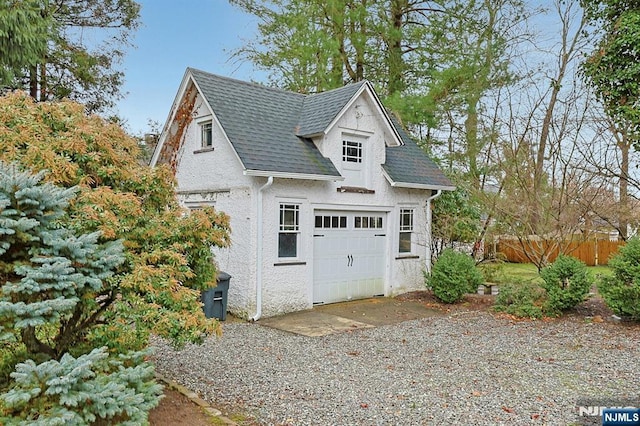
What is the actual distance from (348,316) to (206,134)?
5594 millimetres

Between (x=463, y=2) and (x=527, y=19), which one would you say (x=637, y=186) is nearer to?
(x=527, y=19)

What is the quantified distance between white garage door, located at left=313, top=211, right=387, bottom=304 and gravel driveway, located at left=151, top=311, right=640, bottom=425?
2.59 m

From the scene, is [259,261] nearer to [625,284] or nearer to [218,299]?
[218,299]

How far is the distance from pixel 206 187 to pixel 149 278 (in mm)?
7369

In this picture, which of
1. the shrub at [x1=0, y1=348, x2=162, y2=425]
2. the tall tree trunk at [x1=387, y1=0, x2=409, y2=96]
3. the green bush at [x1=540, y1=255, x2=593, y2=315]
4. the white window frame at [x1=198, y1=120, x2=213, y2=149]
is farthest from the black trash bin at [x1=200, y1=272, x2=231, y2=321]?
the tall tree trunk at [x1=387, y1=0, x2=409, y2=96]

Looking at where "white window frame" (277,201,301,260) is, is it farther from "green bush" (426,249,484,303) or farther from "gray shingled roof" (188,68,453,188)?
"green bush" (426,249,484,303)

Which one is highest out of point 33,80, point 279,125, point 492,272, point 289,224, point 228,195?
point 33,80

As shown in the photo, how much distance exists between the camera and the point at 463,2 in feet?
65.9

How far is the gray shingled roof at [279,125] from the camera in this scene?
10648 millimetres

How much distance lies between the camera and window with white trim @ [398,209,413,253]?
13539mm

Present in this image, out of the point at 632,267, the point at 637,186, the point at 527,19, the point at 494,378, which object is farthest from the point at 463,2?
the point at 494,378

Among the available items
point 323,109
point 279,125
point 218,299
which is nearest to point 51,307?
point 218,299

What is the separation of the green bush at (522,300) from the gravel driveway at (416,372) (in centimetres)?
87

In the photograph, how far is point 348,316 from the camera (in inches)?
421
